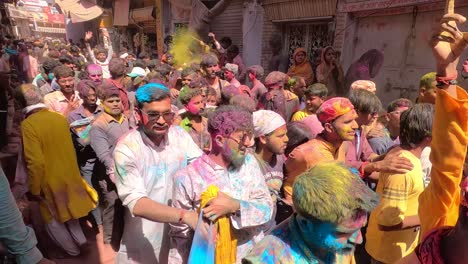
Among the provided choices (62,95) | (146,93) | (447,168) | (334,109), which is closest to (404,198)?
(447,168)

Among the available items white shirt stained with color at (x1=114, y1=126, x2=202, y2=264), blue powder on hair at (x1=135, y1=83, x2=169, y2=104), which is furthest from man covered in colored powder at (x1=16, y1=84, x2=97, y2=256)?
blue powder on hair at (x1=135, y1=83, x2=169, y2=104)

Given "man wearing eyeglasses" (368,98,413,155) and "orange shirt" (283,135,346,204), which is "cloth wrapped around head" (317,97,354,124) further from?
"man wearing eyeglasses" (368,98,413,155)

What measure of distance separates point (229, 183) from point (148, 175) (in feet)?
1.99

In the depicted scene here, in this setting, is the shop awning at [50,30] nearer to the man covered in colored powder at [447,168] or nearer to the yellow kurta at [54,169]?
the yellow kurta at [54,169]

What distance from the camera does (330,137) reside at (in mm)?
2729

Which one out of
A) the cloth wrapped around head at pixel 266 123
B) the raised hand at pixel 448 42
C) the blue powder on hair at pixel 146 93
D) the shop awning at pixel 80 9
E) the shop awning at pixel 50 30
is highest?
the shop awning at pixel 50 30

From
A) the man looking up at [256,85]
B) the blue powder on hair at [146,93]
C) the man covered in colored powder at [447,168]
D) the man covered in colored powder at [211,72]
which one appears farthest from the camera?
the man looking up at [256,85]

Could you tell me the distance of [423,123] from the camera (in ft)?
7.13

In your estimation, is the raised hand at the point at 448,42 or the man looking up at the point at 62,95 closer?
the raised hand at the point at 448,42

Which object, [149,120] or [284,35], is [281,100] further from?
[284,35]

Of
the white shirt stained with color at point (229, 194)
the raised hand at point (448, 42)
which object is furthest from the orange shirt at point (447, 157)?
the white shirt stained with color at point (229, 194)

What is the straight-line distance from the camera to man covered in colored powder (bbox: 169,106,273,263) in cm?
196

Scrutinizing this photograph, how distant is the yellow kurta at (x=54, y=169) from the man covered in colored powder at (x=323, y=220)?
A: 2666 mm

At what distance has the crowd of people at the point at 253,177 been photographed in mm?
1300
